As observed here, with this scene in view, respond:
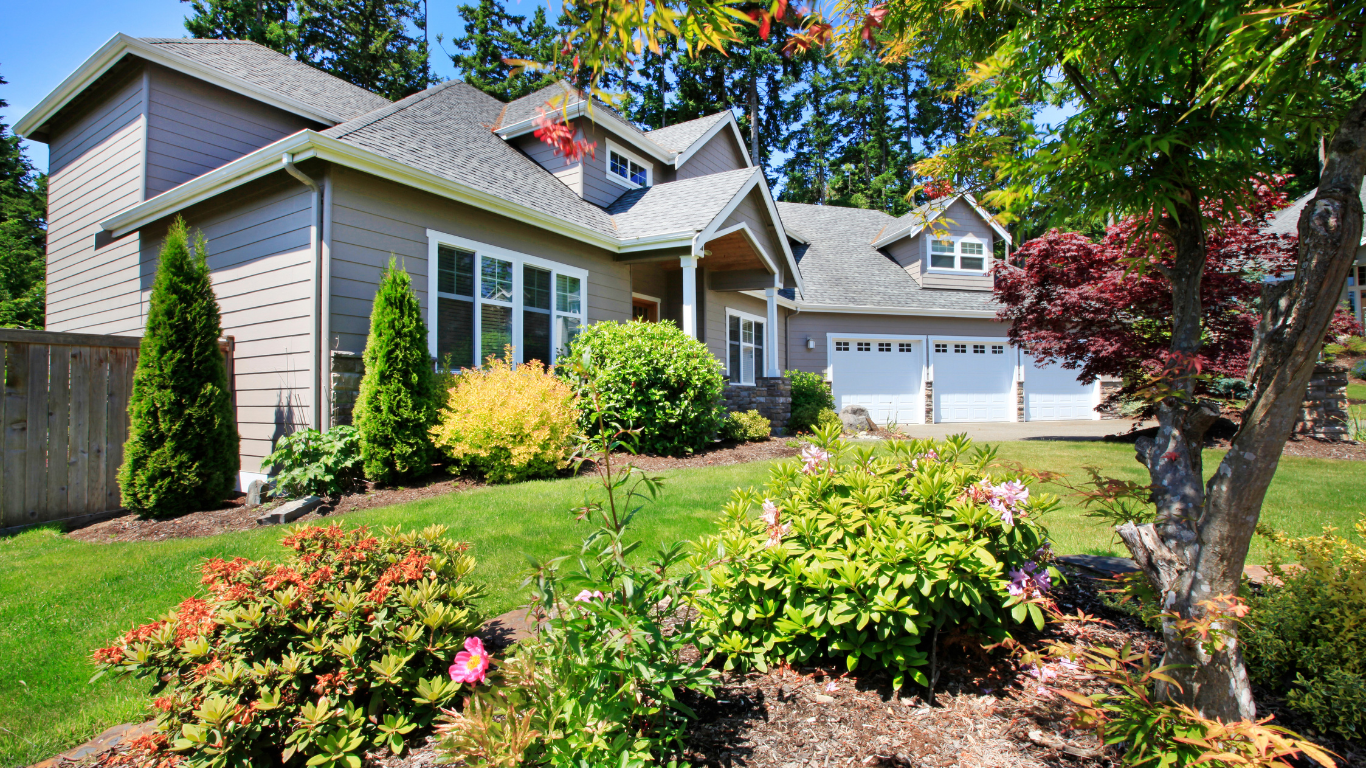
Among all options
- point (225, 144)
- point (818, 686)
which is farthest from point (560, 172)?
point (818, 686)

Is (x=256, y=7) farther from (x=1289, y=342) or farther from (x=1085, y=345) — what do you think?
(x=1289, y=342)

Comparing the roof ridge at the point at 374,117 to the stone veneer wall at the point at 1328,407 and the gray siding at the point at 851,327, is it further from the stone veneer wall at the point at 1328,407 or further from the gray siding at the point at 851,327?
the stone veneer wall at the point at 1328,407

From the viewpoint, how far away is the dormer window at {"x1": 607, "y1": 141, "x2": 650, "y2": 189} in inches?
482

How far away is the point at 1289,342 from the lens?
156 cm

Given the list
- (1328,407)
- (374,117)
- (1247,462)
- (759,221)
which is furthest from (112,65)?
(1328,407)

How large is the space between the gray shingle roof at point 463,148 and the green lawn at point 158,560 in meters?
4.48

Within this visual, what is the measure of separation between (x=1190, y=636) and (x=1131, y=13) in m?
1.88

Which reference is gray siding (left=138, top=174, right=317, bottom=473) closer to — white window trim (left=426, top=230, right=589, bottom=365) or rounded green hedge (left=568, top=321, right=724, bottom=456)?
white window trim (left=426, top=230, right=589, bottom=365)

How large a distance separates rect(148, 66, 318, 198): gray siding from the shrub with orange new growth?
21.2ft

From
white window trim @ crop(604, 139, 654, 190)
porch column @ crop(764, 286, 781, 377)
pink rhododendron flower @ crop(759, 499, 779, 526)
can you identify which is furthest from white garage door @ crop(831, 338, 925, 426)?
pink rhododendron flower @ crop(759, 499, 779, 526)

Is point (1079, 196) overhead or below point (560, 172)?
below

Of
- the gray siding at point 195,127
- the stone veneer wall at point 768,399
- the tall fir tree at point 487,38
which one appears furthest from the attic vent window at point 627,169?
the tall fir tree at point 487,38

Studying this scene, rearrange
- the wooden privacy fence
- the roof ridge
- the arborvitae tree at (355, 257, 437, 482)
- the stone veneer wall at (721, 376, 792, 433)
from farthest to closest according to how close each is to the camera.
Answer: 1. the stone veneer wall at (721, 376, 792, 433)
2. the roof ridge
3. the arborvitae tree at (355, 257, 437, 482)
4. the wooden privacy fence

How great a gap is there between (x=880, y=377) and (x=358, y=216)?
571 inches
